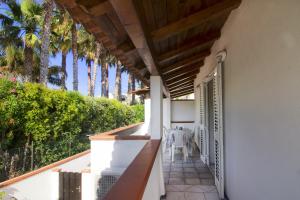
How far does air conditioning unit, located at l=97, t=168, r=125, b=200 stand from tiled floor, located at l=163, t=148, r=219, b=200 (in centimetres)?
112

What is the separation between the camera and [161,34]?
289 cm

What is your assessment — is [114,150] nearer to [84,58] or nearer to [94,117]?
[94,117]

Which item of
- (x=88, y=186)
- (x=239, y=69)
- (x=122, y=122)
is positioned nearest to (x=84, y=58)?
(x=122, y=122)

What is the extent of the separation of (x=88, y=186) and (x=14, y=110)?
255cm

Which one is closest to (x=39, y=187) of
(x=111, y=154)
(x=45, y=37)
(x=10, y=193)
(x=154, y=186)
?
(x=10, y=193)

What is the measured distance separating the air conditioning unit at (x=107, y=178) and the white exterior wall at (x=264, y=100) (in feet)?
9.26

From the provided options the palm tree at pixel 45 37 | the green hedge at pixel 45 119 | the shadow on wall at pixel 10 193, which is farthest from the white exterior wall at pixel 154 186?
the palm tree at pixel 45 37

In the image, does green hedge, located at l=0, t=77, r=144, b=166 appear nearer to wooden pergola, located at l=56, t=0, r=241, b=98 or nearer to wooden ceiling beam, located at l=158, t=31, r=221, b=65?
wooden pergola, located at l=56, t=0, r=241, b=98

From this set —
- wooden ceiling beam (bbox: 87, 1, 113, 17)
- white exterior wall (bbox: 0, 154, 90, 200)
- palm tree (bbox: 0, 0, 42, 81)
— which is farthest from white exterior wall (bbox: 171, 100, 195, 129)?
wooden ceiling beam (bbox: 87, 1, 113, 17)

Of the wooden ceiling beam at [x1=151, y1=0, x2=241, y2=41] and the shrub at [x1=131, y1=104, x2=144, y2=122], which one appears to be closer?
the wooden ceiling beam at [x1=151, y1=0, x2=241, y2=41]

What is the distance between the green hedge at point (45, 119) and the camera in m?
5.25

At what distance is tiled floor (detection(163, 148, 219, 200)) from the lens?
15.3 ft

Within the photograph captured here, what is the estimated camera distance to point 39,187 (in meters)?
5.93

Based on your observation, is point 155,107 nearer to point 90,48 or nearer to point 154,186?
point 154,186
